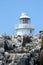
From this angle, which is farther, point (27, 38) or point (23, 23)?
point (23, 23)

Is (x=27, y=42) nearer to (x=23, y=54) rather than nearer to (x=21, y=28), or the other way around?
(x=23, y=54)

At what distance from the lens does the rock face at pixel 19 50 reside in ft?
87.4

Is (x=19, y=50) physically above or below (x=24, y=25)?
below

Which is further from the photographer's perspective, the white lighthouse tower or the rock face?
the white lighthouse tower

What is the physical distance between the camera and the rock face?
26625 millimetres

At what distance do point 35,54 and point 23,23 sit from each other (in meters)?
20.7

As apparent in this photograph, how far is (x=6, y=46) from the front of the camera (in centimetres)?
3094

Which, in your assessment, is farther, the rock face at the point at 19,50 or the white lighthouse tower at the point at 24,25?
the white lighthouse tower at the point at 24,25

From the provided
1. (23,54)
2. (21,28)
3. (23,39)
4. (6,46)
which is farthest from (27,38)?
(21,28)

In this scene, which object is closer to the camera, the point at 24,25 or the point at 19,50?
the point at 19,50

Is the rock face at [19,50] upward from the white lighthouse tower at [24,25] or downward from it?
downward

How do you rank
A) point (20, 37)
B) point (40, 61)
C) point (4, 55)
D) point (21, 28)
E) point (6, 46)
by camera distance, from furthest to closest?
point (21, 28) < point (20, 37) < point (6, 46) < point (4, 55) < point (40, 61)

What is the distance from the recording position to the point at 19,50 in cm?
2978

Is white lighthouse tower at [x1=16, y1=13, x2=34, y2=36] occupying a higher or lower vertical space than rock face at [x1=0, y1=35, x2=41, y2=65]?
higher
